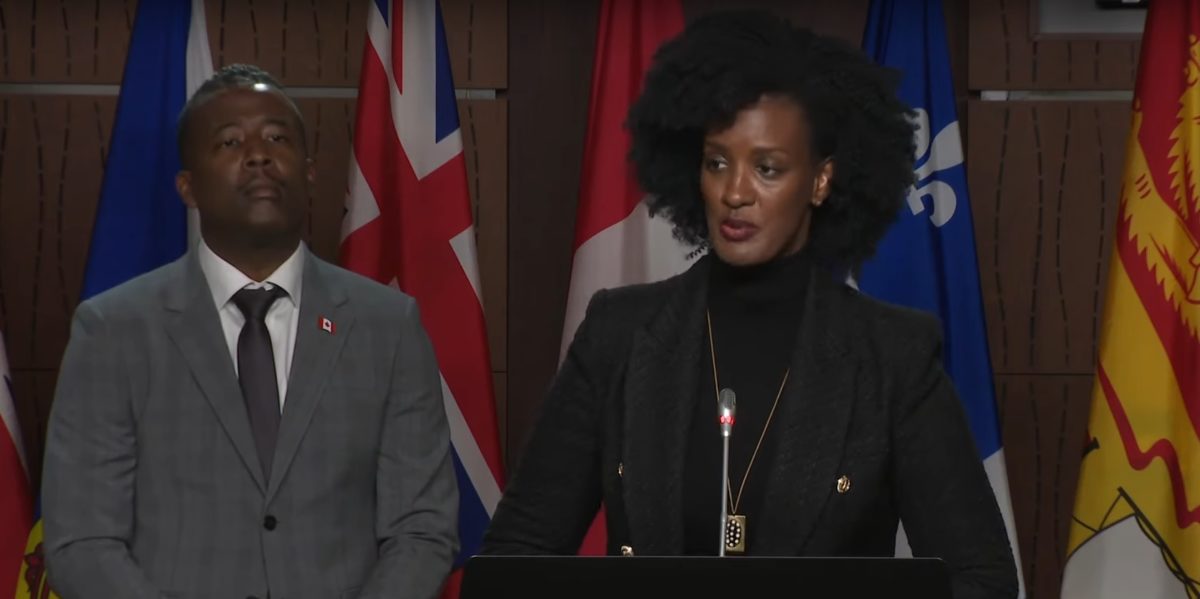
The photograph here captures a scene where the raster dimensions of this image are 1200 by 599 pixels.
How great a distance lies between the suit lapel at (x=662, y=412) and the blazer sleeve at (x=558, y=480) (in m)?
0.07

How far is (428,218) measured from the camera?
3637 mm

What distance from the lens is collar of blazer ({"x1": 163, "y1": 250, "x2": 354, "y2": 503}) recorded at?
7.71 feet

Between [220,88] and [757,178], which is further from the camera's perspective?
[220,88]

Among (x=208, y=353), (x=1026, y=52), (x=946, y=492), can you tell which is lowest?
(x=946, y=492)

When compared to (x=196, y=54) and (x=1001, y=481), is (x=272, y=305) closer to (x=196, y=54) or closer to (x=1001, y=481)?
(x=196, y=54)

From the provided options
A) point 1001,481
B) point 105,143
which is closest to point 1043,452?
point 1001,481

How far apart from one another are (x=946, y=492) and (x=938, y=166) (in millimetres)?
1746

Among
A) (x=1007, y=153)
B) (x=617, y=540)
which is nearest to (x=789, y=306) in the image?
(x=617, y=540)

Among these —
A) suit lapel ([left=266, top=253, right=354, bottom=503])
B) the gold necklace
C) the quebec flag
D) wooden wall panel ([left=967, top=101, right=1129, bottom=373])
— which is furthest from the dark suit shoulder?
wooden wall panel ([left=967, top=101, right=1129, bottom=373])

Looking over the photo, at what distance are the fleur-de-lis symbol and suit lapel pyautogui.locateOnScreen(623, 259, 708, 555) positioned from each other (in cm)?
157

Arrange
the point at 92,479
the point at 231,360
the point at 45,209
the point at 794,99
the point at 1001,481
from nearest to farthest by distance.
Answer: the point at 794,99 < the point at 92,479 < the point at 231,360 < the point at 1001,481 < the point at 45,209

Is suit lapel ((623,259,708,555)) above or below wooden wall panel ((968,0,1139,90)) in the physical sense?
below

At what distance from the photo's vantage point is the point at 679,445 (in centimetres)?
203

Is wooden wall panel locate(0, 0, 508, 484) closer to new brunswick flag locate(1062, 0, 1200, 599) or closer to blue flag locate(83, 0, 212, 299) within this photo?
blue flag locate(83, 0, 212, 299)
